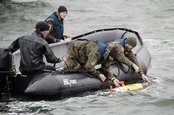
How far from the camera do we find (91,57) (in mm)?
10539

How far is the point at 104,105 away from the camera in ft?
34.6

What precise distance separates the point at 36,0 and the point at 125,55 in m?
14.5

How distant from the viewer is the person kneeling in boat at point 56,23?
491 inches

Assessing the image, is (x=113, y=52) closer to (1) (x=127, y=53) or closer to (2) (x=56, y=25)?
(1) (x=127, y=53)

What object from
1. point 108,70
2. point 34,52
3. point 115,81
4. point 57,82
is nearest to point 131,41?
point 108,70

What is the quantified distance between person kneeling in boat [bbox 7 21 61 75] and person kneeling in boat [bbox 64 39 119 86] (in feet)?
2.85

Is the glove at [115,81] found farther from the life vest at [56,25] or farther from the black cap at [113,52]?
the life vest at [56,25]

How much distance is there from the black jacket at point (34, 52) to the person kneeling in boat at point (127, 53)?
5.33 feet

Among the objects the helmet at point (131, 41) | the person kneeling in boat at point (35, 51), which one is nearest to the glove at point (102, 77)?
the helmet at point (131, 41)

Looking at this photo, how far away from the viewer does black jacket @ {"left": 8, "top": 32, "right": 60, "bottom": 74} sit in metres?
9.97

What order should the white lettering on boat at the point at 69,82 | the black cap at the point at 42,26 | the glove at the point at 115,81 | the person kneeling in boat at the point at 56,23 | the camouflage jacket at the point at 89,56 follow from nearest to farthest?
1. the black cap at the point at 42,26
2. the white lettering on boat at the point at 69,82
3. the camouflage jacket at the point at 89,56
4. the glove at the point at 115,81
5. the person kneeling in boat at the point at 56,23

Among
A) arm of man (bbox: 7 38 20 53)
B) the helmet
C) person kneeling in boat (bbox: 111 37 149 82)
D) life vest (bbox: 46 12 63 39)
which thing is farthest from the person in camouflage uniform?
arm of man (bbox: 7 38 20 53)

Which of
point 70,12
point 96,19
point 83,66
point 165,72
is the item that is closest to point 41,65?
point 83,66

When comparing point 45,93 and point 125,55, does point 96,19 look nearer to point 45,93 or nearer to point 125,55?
point 125,55
